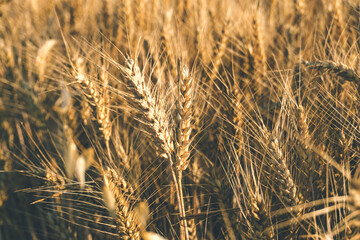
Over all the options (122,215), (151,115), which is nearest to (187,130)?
(151,115)

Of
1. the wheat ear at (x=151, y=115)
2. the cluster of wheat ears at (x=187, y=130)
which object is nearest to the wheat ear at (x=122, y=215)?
the cluster of wheat ears at (x=187, y=130)

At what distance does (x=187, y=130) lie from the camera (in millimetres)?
936

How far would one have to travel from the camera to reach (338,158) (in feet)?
3.74

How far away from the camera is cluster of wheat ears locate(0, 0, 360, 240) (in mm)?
956

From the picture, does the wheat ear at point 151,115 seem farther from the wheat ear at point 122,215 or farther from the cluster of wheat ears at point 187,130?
the wheat ear at point 122,215

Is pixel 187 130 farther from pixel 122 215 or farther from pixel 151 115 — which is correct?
pixel 122 215

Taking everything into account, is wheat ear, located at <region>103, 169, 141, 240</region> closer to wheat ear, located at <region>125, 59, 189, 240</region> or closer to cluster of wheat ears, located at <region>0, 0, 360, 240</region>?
cluster of wheat ears, located at <region>0, 0, 360, 240</region>

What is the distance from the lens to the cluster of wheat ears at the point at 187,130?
96 centimetres

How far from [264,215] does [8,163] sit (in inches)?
59.6

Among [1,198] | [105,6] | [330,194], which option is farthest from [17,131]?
[330,194]

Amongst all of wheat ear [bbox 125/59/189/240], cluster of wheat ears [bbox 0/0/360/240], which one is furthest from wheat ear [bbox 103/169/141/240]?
wheat ear [bbox 125/59/189/240]

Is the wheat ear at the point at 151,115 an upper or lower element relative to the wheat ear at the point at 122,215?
upper

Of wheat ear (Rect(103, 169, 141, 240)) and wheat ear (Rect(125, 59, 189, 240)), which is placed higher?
wheat ear (Rect(125, 59, 189, 240))

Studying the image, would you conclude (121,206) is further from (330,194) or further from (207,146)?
(330,194)
